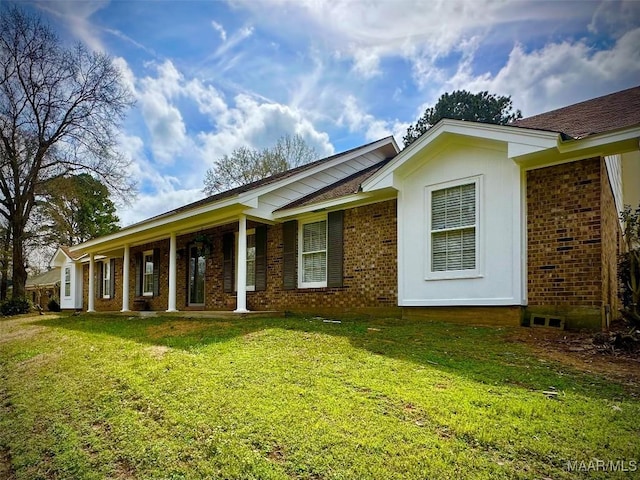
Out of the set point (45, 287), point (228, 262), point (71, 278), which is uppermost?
point (228, 262)

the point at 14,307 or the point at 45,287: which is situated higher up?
the point at 45,287

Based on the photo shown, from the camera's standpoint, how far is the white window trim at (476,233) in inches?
305

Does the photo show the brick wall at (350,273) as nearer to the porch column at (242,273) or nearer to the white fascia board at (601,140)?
the porch column at (242,273)

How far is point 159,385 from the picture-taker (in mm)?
4809

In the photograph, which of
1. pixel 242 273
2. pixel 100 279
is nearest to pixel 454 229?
pixel 242 273

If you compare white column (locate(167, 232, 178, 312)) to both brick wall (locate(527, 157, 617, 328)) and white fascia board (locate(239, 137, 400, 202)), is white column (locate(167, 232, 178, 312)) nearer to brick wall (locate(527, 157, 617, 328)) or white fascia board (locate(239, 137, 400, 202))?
white fascia board (locate(239, 137, 400, 202))

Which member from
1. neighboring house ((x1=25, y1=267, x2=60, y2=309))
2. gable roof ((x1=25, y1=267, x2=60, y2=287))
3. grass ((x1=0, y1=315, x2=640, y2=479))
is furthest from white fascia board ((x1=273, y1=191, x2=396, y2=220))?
gable roof ((x1=25, y1=267, x2=60, y2=287))

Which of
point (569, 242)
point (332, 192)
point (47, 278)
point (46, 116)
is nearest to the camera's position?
point (569, 242)

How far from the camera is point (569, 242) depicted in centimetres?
697

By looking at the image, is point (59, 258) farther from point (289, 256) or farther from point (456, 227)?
point (456, 227)

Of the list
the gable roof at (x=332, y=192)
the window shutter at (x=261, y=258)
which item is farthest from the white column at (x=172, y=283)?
the gable roof at (x=332, y=192)

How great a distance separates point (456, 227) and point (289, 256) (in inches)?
188

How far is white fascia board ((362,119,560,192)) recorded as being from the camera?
274 inches

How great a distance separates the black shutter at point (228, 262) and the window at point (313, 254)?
271cm
